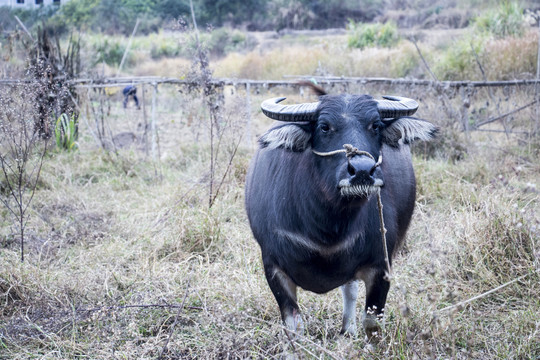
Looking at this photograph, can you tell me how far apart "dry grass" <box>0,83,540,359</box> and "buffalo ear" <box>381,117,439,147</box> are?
50cm

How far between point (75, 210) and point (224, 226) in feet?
6.46

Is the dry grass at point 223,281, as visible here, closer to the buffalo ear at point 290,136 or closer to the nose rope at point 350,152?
the nose rope at point 350,152

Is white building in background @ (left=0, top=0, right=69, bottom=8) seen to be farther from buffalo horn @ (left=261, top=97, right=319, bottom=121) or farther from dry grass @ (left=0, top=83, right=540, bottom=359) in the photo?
buffalo horn @ (left=261, top=97, right=319, bottom=121)

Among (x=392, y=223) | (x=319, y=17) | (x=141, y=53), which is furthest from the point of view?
(x=319, y=17)

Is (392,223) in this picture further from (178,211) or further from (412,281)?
(178,211)

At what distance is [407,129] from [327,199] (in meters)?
0.61

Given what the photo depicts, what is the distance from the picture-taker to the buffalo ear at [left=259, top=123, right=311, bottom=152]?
2.49m

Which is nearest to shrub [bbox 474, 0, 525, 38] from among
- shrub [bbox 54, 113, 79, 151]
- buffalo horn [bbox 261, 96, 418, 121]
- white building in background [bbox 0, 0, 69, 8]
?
shrub [bbox 54, 113, 79, 151]

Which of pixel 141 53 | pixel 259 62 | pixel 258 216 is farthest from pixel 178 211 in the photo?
pixel 141 53

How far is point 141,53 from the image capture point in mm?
27672

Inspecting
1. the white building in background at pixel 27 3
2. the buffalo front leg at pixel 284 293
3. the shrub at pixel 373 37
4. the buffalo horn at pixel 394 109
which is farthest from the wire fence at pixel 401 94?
the white building in background at pixel 27 3

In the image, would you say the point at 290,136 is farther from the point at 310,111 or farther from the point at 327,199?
the point at 327,199

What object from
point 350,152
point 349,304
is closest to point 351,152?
point 350,152

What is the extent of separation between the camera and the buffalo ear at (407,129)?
8.47 ft
